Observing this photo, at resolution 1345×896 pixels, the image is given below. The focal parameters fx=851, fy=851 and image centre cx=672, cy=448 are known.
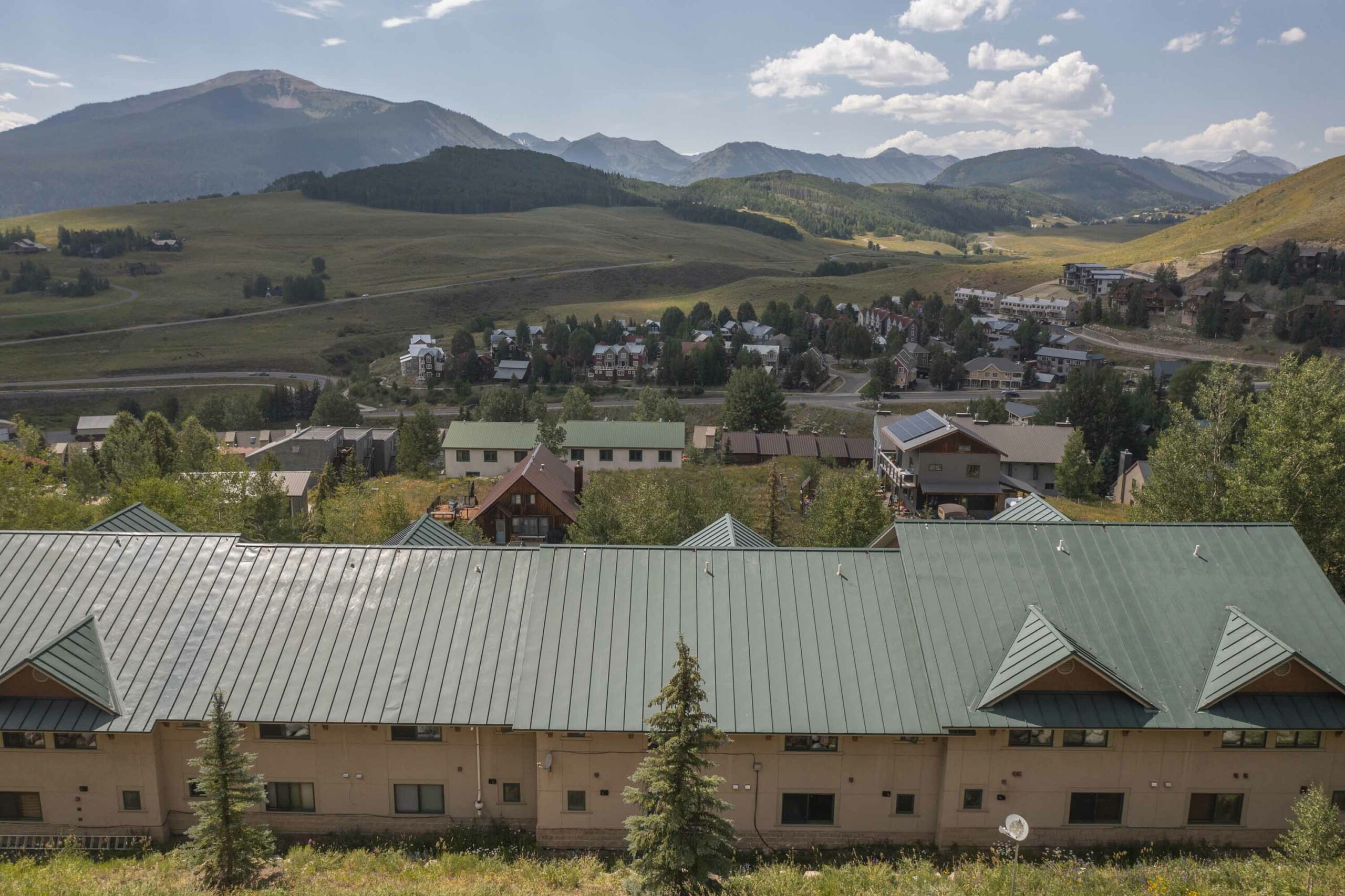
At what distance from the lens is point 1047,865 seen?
22641 millimetres

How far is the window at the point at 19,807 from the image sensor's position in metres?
24.6

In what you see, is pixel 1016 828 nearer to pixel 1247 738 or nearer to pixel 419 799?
pixel 1247 738

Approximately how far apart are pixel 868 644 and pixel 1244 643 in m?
10.6

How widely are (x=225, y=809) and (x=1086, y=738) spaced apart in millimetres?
22849

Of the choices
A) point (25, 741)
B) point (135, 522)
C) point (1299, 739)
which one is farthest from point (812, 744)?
point (135, 522)

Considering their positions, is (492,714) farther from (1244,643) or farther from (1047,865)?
(1244,643)

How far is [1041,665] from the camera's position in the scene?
77.7ft

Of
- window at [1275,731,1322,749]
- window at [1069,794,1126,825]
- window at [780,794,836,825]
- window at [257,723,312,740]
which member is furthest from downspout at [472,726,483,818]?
window at [1275,731,1322,749]

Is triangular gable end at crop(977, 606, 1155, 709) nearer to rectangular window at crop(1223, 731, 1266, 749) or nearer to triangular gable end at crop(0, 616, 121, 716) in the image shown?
rectangular window at crop(1223, 731, 1266, 749)

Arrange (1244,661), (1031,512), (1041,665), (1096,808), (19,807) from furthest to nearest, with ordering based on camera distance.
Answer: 1. (1031,512)
2. (19,807)
3. (1096,808)
4. (1244,661)
5. (1041,665)

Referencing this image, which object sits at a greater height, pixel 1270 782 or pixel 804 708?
pixel 804 708

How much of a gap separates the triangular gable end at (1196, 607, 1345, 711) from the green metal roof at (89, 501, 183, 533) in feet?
118

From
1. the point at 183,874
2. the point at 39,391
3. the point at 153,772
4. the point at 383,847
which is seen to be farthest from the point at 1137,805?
the point at 39,391

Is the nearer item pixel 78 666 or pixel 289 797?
pixel 78 666
